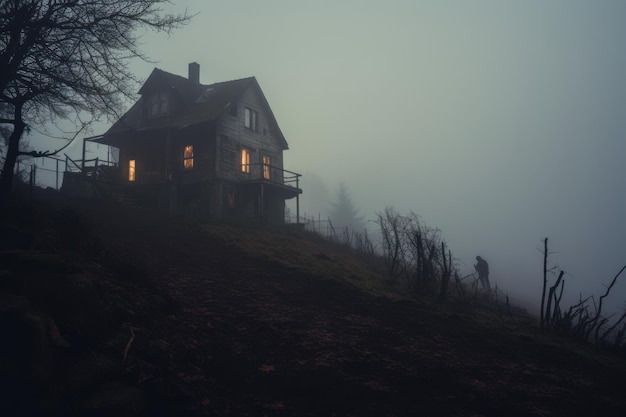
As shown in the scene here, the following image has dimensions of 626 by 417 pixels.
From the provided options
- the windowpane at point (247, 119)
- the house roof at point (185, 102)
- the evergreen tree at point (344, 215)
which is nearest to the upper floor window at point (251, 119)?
the windowpane at point (247, 119)

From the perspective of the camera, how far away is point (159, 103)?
2955 centimetres

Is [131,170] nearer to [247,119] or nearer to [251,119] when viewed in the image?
[247,119]

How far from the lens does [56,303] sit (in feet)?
19.0

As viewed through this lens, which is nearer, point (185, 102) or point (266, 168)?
point (185, 102)

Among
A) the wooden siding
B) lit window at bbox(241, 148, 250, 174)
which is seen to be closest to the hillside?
the wooden siding

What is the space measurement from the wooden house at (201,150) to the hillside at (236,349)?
15027 millimetres

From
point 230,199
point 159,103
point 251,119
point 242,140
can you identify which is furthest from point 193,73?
point 230,199

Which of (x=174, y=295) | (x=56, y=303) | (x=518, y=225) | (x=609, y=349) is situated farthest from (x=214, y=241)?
(x=518, y=225)

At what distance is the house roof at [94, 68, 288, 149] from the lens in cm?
2738

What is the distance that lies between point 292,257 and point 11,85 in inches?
432

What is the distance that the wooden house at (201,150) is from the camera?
87.1ft

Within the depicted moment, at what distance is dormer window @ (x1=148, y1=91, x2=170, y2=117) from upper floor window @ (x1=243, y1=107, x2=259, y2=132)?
5550 millimetres

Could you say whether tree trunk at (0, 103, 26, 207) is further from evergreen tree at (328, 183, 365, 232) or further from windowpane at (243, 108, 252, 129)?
evergreen tree at (328, 183, 365, 232)

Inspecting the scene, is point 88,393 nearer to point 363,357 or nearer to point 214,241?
point 363,357
